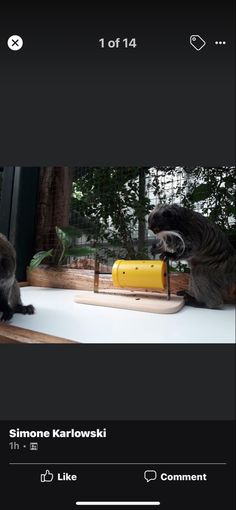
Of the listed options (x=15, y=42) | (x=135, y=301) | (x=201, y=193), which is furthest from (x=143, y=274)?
(x=15, y=42)

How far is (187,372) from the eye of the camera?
0.38 meters

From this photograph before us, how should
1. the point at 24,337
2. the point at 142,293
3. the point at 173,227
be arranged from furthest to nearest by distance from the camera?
the point at 142,293 → the point at 173,227 → the point at 24,337

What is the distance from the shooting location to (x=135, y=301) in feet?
2.65

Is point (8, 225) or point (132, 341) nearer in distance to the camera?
point (132, 341)

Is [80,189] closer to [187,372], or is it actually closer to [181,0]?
[181,0]

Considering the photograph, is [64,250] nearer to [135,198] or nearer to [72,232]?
[72,232]

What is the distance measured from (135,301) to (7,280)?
0.35 meters

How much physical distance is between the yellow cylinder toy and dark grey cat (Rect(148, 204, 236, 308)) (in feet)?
0.15

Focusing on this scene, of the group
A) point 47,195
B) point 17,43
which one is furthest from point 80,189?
point 17,43
